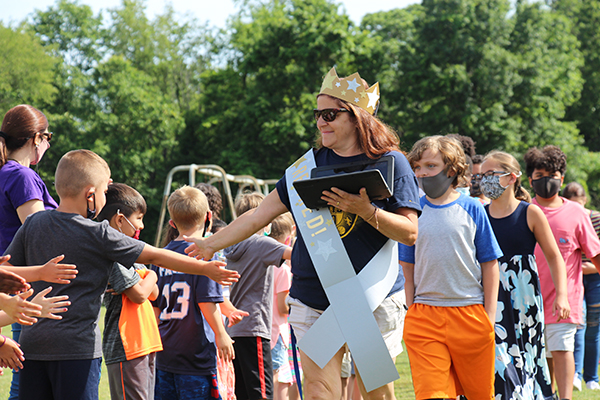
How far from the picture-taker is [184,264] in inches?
130

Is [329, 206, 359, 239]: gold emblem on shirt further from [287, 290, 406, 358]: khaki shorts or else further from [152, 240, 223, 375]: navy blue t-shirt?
[152, 240, 223, 375]: navy blue t-shirt

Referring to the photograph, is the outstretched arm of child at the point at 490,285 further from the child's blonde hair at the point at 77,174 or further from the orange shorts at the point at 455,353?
the child's blonde hair at the point at 77,174

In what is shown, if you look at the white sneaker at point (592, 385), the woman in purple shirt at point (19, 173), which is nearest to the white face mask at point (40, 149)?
the woman in purple shirt at point (19, 173)

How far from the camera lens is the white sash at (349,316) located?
322 cm

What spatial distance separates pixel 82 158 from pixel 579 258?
4629 mm

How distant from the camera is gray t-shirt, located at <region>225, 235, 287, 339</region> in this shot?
522cm

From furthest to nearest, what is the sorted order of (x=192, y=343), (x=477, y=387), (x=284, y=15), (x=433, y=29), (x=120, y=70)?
(x=120, y=70), (x=284, y=15), (x=433, y=29), (x=192, y=343), (x=477, y=387)

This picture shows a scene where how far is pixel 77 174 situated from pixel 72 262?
18.6 inches

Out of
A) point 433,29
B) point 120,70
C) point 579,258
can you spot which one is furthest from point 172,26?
point 579,258

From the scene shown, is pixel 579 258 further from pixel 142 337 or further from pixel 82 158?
pixel 82 158

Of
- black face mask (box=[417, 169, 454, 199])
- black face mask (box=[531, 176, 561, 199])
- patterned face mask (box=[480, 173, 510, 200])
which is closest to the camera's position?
black face mask (box=[417, 169, 454, 199])

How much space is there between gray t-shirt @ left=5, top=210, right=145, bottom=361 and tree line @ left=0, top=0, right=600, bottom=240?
26.1 meters

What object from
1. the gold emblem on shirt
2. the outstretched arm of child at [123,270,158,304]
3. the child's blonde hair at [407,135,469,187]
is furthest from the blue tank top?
the outstretched arm of child at [123,270,158,304]

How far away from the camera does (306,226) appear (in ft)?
11.1
